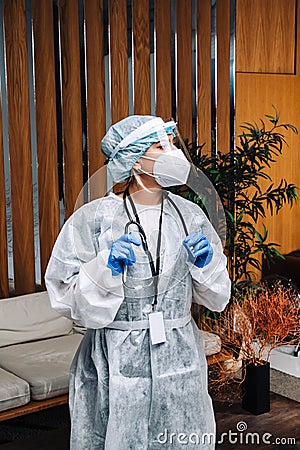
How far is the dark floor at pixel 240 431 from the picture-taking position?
274cm

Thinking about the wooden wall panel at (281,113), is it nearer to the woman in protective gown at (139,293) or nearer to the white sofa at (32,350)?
the white sofa at (32,350)

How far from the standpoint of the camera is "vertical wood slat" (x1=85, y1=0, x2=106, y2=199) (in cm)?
413

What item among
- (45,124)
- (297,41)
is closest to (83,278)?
(45,124)

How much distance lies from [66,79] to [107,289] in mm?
2421

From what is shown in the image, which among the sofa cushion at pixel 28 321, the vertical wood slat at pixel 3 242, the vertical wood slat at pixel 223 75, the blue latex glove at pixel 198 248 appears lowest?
the sofa cushion at pixel 28 321

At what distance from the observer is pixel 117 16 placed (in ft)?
13.9

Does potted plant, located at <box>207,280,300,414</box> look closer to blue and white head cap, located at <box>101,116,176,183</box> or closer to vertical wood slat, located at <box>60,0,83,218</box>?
vertical wood slat, located at <box>60,0,83,218</box>

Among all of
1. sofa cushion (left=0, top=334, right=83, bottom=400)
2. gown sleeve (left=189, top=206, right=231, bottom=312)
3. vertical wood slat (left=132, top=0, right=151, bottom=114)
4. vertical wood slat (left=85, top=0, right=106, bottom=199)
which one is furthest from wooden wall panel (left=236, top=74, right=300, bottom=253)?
gown sleeve (left=189, top=206, right=231, bottom=312)

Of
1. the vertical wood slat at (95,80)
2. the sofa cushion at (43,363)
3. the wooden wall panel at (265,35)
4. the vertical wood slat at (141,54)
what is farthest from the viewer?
the wooden wall panel at (265,35)

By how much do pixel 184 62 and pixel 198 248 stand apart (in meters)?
2.94

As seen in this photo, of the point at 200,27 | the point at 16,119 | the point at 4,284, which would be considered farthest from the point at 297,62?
the point at 4,284

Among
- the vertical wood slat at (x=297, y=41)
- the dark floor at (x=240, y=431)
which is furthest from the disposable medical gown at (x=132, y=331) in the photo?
the vertical wood slat at (x=297, y=41)

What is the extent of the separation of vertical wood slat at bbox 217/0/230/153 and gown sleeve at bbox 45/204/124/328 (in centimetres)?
306

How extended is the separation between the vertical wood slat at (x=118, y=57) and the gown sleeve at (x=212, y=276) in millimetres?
2384
